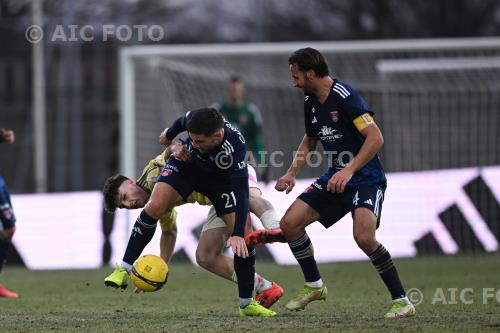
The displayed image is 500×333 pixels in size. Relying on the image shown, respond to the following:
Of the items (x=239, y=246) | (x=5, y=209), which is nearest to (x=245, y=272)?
(x=239, y=246)

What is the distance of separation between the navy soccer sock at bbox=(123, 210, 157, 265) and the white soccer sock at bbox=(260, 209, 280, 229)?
1.01 metres

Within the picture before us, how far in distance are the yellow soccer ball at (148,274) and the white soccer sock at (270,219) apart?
110 centimetres

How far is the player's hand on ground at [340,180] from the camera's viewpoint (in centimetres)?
732

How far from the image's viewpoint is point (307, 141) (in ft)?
26.4

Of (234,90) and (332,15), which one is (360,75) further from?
(332,15)

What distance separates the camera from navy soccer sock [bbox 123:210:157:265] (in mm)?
7629

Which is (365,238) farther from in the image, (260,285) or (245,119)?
(245,119)

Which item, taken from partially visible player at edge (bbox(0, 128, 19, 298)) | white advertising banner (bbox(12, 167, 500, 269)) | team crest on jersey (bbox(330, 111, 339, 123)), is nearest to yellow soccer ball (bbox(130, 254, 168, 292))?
team crest on jersey (bbox(330, 111, 339, 123))

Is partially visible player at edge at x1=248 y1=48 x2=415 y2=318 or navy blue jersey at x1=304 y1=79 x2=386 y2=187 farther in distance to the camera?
navy blue jersey at x1=304 y1=79 x2=386 y2=187

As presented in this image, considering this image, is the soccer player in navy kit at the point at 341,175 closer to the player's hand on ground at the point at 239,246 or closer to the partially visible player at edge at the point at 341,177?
the partially visible player at edge at the point at 341,177

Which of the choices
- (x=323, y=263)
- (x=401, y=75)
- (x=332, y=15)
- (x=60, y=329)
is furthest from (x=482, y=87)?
(x=332, y=15)

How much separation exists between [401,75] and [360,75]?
3.84 ft

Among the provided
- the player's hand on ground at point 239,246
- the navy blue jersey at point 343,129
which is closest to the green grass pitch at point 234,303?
the player's hand on ground at point 239,246

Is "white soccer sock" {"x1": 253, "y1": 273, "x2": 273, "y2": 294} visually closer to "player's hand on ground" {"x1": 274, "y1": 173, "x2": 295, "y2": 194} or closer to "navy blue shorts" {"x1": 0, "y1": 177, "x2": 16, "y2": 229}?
"player's hand on ground" {"x1": 274, "y1": 173, "x2": 295, "y2": 194}
